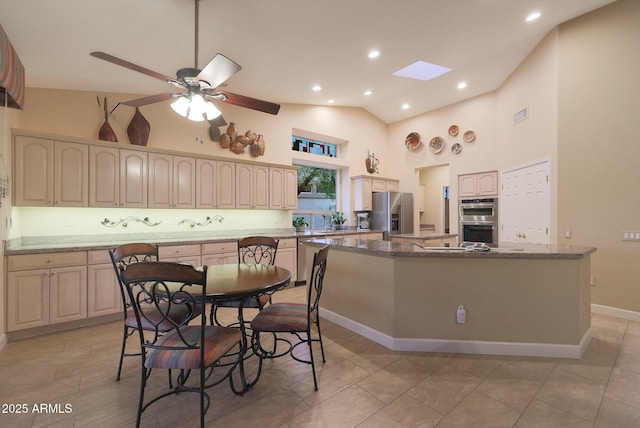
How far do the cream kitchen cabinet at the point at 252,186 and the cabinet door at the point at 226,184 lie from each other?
7 cm

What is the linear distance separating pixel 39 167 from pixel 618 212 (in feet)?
22.2

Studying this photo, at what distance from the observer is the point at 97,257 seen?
3.27m

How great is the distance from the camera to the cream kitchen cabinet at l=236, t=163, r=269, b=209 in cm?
483

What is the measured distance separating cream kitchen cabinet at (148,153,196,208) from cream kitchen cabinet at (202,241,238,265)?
28.1 inches

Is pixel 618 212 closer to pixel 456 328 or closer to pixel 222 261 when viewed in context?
pixel 456 328

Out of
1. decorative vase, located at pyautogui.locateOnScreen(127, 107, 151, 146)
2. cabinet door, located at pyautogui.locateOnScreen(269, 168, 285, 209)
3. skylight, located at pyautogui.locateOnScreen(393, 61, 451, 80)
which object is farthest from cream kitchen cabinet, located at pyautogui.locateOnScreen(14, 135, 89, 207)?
skylight, located at pyautogui.locateOnScreen(393, 61, 451, 80)

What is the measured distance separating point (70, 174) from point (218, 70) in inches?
99.4

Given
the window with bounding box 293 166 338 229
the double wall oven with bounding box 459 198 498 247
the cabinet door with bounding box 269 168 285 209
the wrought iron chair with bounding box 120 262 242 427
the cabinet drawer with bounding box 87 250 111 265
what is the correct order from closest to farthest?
the wrought iron chair with bounding box 120 262 242 427
the cabinet drawer with bounding box 87 250 111 265
the cabinet door with bounding box 269 168 285 209
the double wall oven with bounding box 459 198 498 247
the window with bounding box 293 166 338 229

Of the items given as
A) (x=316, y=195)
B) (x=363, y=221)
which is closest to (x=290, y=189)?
(x=316, y=195)

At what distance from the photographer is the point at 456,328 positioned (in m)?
2.60

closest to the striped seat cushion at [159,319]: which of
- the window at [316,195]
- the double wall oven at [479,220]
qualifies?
the window at [316,195]

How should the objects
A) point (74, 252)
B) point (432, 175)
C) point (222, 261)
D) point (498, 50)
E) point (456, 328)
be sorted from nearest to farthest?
point (456, 328)
point (74, 252)
point (222, 261)
point (498, 50)
point (432, 175)

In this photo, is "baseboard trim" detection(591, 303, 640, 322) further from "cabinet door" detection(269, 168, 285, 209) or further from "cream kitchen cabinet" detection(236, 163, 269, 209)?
"cream kitchen cabinet" detection(236, 163, 269, 209)

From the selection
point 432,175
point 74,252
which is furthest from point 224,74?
point 432,175
